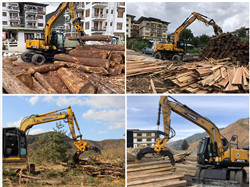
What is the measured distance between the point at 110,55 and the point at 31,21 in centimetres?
4091

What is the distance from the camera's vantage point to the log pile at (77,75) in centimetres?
746

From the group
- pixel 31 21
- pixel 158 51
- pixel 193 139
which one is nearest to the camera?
pixel 158 51

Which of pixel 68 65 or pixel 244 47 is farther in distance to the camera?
pixel 244 47

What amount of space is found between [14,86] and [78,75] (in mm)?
2615

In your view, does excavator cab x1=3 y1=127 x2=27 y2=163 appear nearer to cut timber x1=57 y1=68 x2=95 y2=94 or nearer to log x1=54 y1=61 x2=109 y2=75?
cut timber x1=57 y1=68 x2=95 y2=94

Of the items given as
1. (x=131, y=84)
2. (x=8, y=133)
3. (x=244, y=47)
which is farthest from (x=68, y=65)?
(x=244, y=47)

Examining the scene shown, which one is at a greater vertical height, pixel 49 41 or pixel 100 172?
pixel 49 41

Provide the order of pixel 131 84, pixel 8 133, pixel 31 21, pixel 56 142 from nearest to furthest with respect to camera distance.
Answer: pixel 8 133 → pixel 131 84 → pixel 56 142 → pixel 31 21

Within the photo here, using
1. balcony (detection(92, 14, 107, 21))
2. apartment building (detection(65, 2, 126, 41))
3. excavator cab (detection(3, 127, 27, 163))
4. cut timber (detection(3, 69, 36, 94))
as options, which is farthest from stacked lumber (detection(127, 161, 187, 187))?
balcony (detection(92, 14, 107, 21))

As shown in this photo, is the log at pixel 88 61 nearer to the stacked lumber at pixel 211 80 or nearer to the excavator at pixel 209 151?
the stacked lumber at pixel 211 80

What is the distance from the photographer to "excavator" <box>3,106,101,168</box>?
6750 mm

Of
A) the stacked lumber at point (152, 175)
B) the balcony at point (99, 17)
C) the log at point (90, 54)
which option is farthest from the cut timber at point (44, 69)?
the balcony at point (99, 17)

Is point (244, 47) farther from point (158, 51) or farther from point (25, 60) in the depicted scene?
point (25, 60)

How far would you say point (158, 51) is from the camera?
17281 mm
